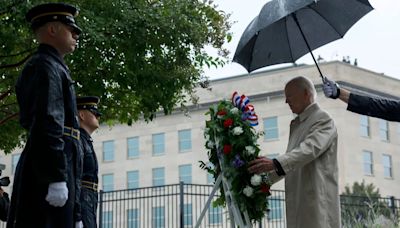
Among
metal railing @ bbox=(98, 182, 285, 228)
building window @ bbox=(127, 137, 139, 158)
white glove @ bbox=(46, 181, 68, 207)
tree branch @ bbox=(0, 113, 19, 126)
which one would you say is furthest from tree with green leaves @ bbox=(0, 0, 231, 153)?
building window @ bbox=(127, 137, 139, 158)

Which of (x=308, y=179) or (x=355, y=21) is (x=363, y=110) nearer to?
(x=308, y=179)

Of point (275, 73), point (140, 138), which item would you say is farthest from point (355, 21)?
point (140, 138)

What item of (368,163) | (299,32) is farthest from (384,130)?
(299,32)

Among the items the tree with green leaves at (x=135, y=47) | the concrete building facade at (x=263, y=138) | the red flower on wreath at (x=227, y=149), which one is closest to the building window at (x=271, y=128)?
the concrete building facade at (x=263, y=138)

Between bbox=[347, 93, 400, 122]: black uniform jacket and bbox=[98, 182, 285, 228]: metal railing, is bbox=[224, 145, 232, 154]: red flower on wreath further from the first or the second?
bbox=[98, 182, 285, 228]: metal railing

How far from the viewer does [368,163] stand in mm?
60406

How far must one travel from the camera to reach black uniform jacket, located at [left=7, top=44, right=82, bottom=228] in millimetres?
4941

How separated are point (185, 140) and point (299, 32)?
2142 inches

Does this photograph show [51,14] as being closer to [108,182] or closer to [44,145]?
[44,145]

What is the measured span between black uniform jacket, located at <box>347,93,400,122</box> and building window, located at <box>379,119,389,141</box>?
5533cm

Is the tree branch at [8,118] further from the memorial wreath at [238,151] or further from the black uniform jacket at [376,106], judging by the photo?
the black uniform jacket at [376,106]

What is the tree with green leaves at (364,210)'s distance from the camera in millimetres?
12380

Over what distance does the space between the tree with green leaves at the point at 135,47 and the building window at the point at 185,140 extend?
Result: 47.6 meters

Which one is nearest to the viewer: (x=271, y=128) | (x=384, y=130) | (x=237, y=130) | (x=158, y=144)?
(x=237, y=130)
